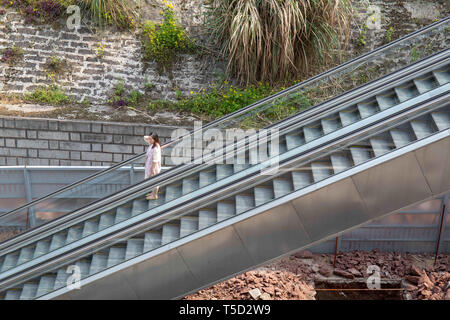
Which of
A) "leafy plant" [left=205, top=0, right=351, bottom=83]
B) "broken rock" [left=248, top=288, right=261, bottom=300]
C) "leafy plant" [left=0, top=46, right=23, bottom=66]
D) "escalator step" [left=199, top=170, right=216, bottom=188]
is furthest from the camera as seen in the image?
"leafy plant" [left=0, top=46, right=23, bottom=66]

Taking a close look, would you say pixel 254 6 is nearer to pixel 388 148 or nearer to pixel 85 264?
pixel 388 148

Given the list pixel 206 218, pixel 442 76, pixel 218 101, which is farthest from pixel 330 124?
pixel 218 101

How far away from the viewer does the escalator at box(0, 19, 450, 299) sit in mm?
5066

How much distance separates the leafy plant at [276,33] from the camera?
10047 millimetres

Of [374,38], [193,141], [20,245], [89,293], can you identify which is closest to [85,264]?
[89,293]

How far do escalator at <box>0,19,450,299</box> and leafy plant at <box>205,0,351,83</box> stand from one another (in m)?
4.56

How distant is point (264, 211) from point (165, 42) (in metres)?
7.27

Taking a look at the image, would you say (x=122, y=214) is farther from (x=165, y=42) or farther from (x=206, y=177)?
(x=165, y=42)

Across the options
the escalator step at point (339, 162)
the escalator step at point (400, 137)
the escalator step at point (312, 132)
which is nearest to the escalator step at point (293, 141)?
the escalator step at point (312, 132)

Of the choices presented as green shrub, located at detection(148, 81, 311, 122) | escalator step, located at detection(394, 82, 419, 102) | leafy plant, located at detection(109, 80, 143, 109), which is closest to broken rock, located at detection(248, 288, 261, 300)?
escalator step, located at detection(394, 82, 419, 102)

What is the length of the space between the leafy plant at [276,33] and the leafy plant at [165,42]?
2.74 feet

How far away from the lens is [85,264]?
18.1 feet

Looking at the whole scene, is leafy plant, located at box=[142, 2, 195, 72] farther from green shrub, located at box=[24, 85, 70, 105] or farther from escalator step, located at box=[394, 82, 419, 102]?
escalator step, located at box=[394, 82, 419, 102]

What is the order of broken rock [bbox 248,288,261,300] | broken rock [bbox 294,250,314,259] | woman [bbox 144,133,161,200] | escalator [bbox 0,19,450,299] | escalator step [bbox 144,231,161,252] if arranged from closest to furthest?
escalator [bbox 0,19,450,299], escalator step [bbox 144,231,161,252], woman [bbox 144,133,161,200], broken rock [bbox 248,288,261,300], broken rock [bbox 294,250,314,259]
